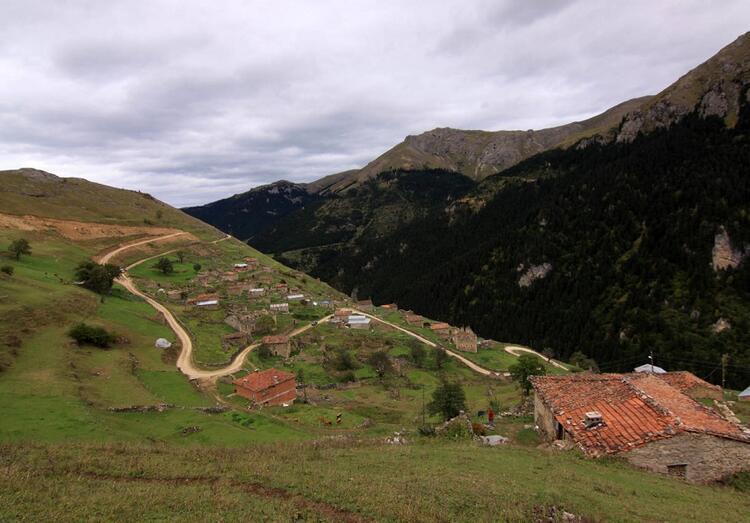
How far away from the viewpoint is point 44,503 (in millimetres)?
10734

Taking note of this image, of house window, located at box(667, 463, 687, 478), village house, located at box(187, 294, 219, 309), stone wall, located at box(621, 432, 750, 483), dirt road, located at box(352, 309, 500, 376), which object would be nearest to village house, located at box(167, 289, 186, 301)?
village house, located at box(187, 294, 219, 309)

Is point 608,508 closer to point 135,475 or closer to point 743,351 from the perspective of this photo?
point 135,475

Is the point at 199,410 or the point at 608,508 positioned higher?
the point at 608,508

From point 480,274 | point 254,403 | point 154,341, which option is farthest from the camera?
point 480,274

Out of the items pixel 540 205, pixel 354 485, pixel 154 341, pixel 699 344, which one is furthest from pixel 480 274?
pixel 354 485

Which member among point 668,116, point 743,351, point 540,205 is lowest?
point 743,351

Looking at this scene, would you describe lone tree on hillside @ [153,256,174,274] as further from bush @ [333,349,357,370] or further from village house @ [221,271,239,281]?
bush @ [333,349,357,370]

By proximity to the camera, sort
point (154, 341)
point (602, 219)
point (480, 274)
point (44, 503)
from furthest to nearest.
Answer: point (480, 274) < point (602, 219) < point (154, 341) < point (44, 503)

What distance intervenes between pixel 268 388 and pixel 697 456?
117 feet

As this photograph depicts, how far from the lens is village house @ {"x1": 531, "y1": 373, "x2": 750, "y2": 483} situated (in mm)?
18328

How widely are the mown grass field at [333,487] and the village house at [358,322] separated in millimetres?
61213

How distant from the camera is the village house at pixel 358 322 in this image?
80.6 metres

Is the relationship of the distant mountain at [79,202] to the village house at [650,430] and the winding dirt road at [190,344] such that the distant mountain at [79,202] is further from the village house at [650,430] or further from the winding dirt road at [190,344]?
the village house at [650,430]

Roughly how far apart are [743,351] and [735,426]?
93888mm
